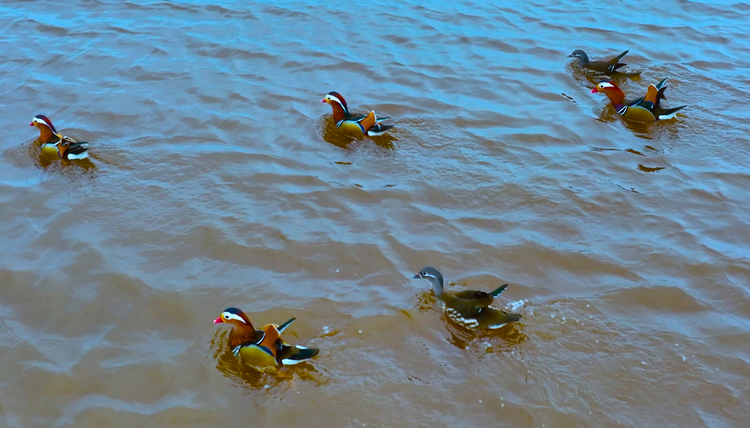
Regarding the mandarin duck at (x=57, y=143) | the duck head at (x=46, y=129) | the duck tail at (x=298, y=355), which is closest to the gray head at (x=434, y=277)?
the duck tail at (x=298, y=355)

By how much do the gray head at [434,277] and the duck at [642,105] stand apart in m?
5.23

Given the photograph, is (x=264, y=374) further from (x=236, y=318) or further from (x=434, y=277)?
(x=434, y=277)

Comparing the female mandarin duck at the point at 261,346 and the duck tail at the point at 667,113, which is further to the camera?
the duck tail at the point at 667,113

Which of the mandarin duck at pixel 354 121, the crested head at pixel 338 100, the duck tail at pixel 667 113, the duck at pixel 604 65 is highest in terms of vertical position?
the duck at pixel 604 65

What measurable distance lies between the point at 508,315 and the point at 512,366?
49 cm

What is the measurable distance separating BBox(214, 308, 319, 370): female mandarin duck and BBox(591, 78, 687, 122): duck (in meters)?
6.76

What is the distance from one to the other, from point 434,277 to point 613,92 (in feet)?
18.2

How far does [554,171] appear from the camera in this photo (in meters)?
7.92

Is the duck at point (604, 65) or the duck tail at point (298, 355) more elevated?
the duck at point (604, 65)

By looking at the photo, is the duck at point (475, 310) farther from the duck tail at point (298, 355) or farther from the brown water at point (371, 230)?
the duck tail at point (298, 355)

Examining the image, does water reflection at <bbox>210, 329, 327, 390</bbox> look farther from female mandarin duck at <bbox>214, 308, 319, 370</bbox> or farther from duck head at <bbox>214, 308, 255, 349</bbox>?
duck head at <bbox>214, 308, 255, 349</bbox>

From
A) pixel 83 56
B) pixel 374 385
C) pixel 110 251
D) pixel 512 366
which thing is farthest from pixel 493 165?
pixel 83 56

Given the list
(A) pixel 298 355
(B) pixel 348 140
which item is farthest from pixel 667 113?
(A) pixel 298 355

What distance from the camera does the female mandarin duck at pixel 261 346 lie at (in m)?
5.08
